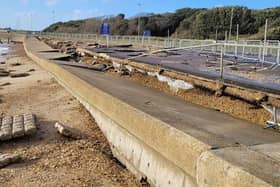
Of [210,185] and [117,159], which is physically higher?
[210,185]

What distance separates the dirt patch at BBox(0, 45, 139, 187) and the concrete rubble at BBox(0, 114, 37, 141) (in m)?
0.14

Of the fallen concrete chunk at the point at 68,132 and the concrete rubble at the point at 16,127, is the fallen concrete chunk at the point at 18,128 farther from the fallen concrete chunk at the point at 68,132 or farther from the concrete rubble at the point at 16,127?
the fallen concrete chunk at the point at 68,132

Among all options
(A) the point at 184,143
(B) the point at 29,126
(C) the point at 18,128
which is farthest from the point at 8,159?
(A) the point at 184,143

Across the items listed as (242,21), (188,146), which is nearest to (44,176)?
(188,146)

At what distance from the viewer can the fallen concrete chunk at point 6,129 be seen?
332 inches

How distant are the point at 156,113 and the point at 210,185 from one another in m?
2.82

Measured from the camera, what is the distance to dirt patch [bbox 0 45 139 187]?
21.8ft

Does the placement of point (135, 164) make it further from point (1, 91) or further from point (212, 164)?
point (1, 91)

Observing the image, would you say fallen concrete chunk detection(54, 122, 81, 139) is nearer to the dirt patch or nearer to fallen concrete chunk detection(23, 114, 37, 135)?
the dirt patch

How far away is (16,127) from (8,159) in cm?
172

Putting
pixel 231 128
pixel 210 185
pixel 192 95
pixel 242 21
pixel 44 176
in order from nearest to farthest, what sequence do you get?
pixel 210 185, pixel 231 128, pixel 44 176, pixel 192 95, pixel 242 21

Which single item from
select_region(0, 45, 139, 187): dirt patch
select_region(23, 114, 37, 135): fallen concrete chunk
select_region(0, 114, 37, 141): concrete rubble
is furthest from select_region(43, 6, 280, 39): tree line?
select_region(0, 114, 37, 141): concrete rubble

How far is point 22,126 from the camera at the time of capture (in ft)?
29.9

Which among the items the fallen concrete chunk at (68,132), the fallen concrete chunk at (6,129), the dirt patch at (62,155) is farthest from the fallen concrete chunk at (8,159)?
the fallen concrete chunk at (68,132)
